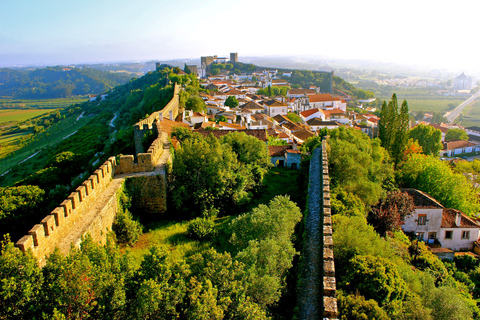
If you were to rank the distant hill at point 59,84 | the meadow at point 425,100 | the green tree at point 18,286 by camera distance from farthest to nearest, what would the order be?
the distant hill at point 59,84, the meadow at point 425,100, the green tree at point 18,286

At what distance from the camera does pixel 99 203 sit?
9.77 meters

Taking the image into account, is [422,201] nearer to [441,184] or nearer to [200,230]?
[441,184]

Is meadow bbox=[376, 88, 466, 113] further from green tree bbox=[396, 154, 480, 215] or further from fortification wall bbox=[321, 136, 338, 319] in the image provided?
fortification wall bbox=[321, 136, 338, 319]

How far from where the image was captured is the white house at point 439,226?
20875 millimetres

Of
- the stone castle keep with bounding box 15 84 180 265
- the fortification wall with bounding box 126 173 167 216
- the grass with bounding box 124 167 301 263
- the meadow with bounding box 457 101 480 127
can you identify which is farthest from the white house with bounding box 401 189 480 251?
the meadow with bounding box 457 101 480 127

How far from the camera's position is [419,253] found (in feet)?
59.2

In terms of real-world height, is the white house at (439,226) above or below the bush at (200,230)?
below

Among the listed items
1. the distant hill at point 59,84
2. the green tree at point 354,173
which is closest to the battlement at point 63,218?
the green tree at point 354,173

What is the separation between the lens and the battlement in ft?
22.3

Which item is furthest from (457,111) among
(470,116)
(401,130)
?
(401,130)

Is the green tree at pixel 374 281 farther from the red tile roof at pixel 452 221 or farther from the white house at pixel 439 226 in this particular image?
the red tile roof at pixel 452 221

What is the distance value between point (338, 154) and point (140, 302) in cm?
1386

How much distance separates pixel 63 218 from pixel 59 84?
193434mm

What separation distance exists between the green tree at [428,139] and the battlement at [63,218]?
46.4 m
